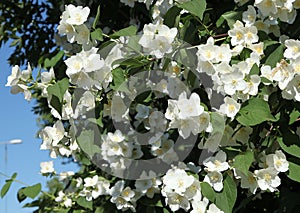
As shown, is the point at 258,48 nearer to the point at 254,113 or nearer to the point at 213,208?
the point at 254,113

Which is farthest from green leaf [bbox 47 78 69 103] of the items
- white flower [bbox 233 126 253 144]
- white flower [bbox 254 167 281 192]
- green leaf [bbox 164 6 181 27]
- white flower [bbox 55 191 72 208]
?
white flower [bbox 55 191 72 208]

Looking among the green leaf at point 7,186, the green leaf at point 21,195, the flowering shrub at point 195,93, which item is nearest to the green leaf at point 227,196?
the flowering shrub at point 195,93

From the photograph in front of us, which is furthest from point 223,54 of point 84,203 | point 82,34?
point 84,203

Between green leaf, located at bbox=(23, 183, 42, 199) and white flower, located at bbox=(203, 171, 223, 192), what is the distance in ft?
3.20

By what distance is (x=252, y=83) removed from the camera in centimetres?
164

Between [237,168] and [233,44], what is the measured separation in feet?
1.43

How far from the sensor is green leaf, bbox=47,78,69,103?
5.55ft

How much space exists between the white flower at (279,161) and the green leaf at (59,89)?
74 cm

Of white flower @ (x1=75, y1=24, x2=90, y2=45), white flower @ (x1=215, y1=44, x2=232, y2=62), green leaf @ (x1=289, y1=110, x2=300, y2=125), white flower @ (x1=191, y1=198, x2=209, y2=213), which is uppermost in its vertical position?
white flower @ (x1=75, y1=24, x2=90, y2=45)

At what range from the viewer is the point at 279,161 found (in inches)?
67.2

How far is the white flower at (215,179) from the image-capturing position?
1711mm

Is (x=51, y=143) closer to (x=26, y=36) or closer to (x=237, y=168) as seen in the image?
(x=237, y=168)

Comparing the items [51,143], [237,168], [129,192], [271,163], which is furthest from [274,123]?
[51,143]

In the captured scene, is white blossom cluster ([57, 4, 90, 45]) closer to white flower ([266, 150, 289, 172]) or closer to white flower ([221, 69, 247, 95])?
white flower ([221, 69, 247, 95])
